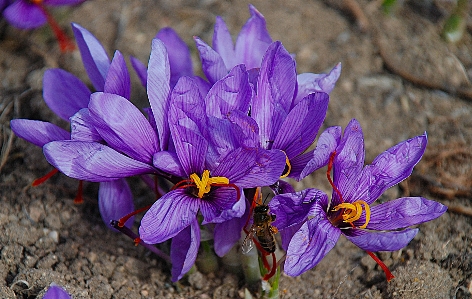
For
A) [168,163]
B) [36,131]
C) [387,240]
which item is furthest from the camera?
[36,131]

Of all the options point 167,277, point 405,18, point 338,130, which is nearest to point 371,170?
point 338,130

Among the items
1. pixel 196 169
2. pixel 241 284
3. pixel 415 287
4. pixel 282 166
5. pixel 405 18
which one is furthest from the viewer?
pixel 405 18

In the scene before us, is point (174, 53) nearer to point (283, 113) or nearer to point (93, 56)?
point (93, 56)

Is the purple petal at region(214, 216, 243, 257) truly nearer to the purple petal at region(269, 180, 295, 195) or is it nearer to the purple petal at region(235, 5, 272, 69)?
the purple petal at region(269, 180, 295, 195)

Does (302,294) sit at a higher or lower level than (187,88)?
lower

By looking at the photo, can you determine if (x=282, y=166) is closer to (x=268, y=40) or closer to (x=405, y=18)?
(x=268, y=40)

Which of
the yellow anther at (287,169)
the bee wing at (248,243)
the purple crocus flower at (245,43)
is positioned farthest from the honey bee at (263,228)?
the purple crocus flower at (245,43)

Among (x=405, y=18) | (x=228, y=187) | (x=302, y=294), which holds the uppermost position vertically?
(x=228, y=187)

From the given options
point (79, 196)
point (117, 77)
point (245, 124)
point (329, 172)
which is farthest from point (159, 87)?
point (79, 196)
